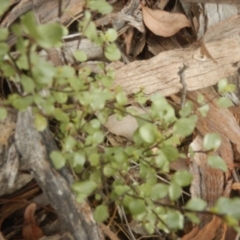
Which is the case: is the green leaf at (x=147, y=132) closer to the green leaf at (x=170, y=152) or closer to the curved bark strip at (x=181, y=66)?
the green leaf at (x=170, y=152)

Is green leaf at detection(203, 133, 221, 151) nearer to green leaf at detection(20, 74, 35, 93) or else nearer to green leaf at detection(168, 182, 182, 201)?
green leaf at detection(168, 182, 182, 201)

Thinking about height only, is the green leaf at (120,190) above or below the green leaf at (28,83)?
below

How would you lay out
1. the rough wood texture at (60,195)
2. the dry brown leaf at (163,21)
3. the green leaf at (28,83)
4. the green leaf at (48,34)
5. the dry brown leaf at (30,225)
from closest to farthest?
the green leaf at (48,34)
the green leaf at (28,83)
the rough wood texture at (60,195)
the dry brown leaf at (30,225)
the dry brown leaf at (163,21)

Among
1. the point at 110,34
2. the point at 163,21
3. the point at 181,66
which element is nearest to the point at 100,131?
the point at 110,34

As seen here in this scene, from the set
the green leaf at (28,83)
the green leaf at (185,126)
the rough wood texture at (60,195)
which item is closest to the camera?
the green leaf at (28,83)

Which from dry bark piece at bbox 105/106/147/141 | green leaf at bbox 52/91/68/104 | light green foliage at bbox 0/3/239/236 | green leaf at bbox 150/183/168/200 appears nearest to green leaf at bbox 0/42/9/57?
light green foliage at bbox 0/3/239/236

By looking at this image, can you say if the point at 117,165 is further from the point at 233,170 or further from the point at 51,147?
the point at 233,170

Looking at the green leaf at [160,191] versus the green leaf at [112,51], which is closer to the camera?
the green leaf at [160,191]

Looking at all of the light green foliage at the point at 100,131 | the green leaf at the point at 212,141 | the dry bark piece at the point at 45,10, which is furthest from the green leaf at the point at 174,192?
the dry bark piece at the point at 45,10
